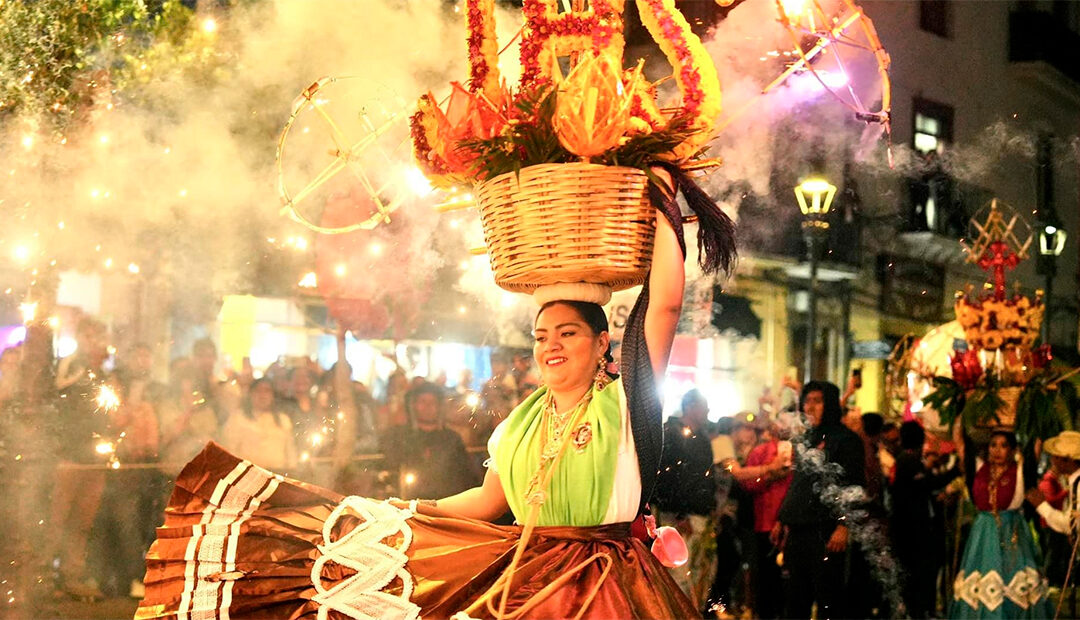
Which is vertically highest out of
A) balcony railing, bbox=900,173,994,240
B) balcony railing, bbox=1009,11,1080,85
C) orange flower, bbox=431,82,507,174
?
balcony railing, bbox=1009,11,1080,85

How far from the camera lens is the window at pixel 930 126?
303 inches

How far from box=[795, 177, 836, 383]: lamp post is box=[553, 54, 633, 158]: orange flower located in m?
4.00

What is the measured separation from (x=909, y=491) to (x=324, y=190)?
4.82 metres

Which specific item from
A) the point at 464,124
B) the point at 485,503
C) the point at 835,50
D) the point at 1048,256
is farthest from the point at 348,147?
the point at 1048,256

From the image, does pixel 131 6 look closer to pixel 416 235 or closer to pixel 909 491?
pixel 416 235

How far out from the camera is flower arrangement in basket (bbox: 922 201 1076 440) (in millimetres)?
8641

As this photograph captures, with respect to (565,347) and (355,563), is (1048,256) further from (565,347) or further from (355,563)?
(355,563)

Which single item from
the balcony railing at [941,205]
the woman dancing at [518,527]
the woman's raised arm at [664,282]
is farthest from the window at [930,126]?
the woman's raised arm at [664,282]

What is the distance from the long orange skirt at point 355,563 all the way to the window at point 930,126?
444cm

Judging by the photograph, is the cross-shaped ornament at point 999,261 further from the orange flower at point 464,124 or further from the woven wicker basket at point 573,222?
the orange flower at point 464,124

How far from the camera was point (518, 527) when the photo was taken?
4.32 metres

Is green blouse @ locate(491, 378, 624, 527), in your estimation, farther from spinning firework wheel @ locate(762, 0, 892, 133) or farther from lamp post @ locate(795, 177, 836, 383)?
lamp post @ locate(795, 177, 836, 383)

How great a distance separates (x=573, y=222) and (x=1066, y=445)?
5924 mm

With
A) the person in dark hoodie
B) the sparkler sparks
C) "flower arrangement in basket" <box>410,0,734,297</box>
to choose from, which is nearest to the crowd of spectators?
the sparkler sparks
